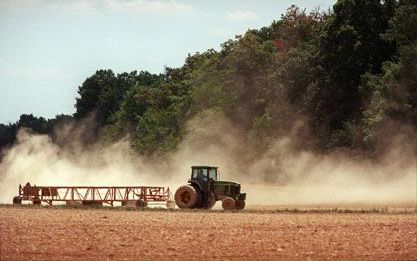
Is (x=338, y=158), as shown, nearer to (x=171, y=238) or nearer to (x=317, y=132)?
(x=317, y=132)

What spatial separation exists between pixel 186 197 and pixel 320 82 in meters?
42.2

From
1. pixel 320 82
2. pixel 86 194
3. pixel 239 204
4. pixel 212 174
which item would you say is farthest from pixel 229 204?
pixel 320 82

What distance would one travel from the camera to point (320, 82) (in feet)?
308

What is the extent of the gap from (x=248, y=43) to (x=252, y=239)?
89.1 m

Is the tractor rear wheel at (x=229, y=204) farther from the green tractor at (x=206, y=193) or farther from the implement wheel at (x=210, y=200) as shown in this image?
the implement wheel at (x=210, y=200)

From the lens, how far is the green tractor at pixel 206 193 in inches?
2142

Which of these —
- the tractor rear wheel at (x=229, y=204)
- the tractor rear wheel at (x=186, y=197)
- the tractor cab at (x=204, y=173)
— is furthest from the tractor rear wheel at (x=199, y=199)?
the tractor rear wheel at (x=229, y=204)

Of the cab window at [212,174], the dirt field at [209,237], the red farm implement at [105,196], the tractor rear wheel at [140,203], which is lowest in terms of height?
the dirt field at [209,237]

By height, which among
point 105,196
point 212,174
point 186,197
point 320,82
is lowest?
point 186,197

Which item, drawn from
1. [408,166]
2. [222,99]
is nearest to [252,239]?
[408,166]

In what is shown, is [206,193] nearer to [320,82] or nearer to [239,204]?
[239,204]

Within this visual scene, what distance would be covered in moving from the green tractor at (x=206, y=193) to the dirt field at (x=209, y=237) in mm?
7565

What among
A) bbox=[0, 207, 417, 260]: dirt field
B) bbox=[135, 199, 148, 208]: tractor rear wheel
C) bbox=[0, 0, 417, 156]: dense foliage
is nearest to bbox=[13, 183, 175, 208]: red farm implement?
bbox=[135, 199, 148, 208]: tractor rear wheel

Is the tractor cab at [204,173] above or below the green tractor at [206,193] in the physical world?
above
